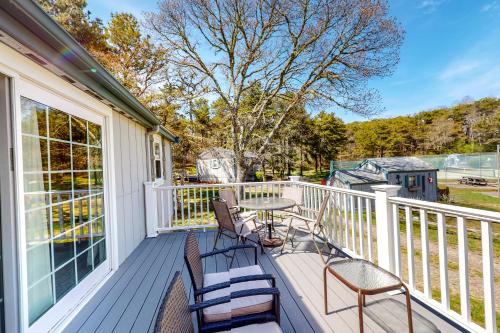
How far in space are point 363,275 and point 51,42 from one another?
3.03 m

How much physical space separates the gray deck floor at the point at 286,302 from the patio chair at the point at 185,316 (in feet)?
2.34

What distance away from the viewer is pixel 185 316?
53.9 inches

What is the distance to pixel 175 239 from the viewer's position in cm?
494

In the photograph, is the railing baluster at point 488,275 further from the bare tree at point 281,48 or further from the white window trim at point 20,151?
the bare tree at point 281,48

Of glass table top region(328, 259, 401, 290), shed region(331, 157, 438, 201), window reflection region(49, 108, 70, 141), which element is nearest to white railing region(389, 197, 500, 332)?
glass table top region(328, 259, 401, 290)

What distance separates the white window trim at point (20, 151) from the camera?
6.03 ft

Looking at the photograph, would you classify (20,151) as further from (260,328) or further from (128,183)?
(128,183)

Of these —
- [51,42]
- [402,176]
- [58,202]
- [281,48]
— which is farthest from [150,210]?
[402,176]

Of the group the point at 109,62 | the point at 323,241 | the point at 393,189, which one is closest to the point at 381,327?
the point at 393,189

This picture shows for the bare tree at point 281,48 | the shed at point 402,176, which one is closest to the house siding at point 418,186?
the shed at point 402,176

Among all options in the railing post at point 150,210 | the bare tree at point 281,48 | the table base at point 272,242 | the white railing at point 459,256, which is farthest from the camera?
the bare tree at point 281,48

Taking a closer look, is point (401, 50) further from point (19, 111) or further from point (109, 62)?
point (109, 62)

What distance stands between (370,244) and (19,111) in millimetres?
3608

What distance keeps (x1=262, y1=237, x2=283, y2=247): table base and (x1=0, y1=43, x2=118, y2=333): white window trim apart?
232 cm
